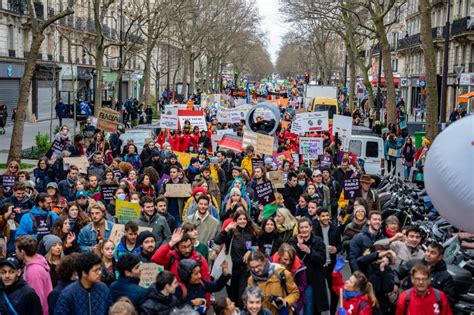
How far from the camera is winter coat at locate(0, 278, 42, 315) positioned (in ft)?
21.6

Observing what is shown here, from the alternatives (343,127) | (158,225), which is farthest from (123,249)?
(343,127)

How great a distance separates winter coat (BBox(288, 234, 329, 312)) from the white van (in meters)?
12.7

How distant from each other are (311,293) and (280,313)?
1.24 m

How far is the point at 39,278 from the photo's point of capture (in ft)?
24.0

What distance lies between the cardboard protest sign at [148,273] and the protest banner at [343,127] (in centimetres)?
1354

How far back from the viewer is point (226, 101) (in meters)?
42.8

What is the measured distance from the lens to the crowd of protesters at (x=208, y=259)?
6.63 m

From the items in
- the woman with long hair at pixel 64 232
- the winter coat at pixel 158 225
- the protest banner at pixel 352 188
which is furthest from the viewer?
the protest banner at pixel 352 188

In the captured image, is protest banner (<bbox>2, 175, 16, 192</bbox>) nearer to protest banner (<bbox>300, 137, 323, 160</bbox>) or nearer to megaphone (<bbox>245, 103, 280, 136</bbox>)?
protest banner (<bbox>300, 137, 323, 160</bbox>)

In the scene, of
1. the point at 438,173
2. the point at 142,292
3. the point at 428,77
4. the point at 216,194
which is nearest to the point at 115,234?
the point at 142,292

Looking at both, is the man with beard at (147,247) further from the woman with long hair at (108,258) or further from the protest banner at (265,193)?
the protest banner at (265,193)

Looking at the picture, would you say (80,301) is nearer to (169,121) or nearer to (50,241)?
(50,241)

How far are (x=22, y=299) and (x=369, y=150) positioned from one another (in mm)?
15676

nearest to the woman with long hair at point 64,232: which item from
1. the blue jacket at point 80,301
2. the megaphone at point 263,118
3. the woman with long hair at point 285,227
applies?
the blue jacket at point 80,301
